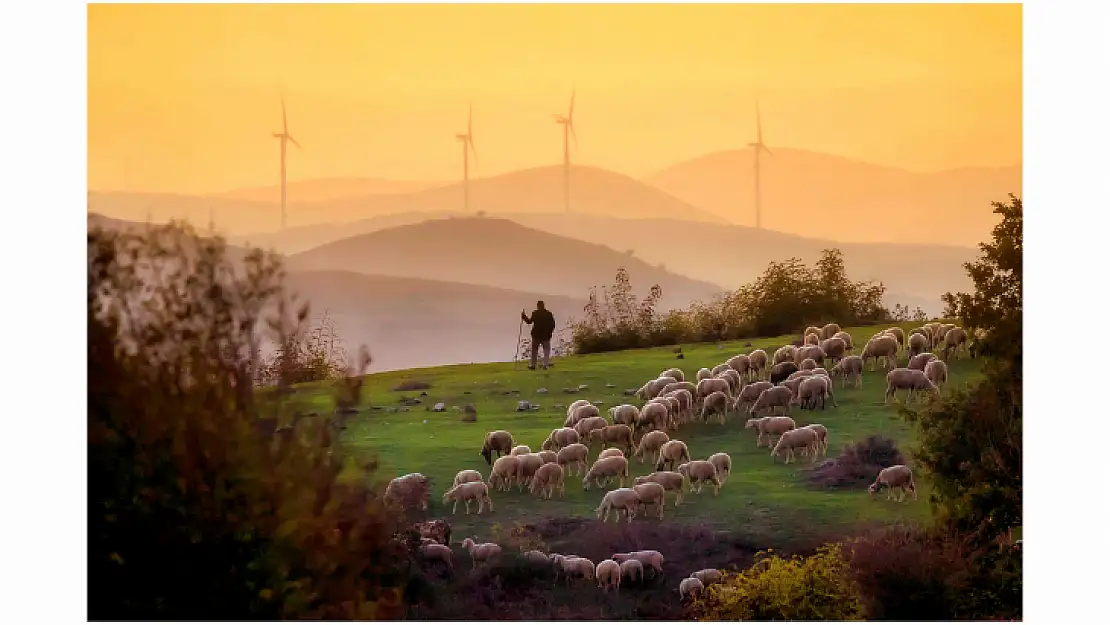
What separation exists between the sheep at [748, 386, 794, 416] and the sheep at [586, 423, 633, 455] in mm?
1300

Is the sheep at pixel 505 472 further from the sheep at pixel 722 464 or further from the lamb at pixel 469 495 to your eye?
the sheep at pixel 722 464

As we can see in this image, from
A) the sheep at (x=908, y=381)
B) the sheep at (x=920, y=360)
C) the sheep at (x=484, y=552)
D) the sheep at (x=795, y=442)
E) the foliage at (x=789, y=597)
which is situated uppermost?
the sheep at (x=920, y=360)

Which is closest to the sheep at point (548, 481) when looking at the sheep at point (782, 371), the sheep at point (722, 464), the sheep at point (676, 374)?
the sheep at point (722, 464)

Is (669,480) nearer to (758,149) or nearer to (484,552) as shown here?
(484,552)

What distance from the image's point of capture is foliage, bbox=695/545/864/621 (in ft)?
31.5

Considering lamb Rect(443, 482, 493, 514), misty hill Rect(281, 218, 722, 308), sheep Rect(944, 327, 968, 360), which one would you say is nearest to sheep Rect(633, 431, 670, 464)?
lamb Rect(443, 482, 493, 514)

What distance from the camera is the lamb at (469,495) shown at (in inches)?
418

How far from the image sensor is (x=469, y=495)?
10617mm

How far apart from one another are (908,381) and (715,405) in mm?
1839

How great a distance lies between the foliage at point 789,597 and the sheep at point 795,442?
4.96 feet

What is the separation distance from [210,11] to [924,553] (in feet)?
24.6

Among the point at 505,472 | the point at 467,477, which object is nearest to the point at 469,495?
the point at 467,477

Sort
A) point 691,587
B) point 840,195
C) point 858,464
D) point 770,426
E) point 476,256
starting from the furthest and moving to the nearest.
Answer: point 476,256, point 840,195, point 770,426, point 858,464, point 691,587

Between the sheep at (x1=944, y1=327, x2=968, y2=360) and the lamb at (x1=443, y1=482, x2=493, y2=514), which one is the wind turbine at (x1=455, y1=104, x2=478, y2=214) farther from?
the sheep at (x1=944, y1=327, x2=968, y2=360)
